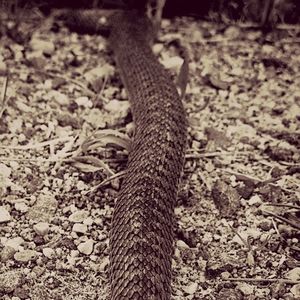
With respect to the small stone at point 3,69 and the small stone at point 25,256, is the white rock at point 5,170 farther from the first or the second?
the small stone at point 3,69

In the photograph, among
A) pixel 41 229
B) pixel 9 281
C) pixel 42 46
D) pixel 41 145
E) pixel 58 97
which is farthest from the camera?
pixel 42 46

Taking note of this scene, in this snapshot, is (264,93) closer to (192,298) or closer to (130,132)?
(130,132)

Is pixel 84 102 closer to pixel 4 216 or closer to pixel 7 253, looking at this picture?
pixel 4 216

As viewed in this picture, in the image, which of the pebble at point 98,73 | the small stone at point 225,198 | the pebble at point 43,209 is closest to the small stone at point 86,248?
the pebble at point 43,209

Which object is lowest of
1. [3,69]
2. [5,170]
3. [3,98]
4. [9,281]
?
[9,281]

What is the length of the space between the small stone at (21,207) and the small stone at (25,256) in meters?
0.29

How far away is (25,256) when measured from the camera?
264cm

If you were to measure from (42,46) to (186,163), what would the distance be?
5.59 ft

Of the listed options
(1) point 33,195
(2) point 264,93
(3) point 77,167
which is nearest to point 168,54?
(2) point 264,93

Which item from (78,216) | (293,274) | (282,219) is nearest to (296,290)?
(293,274)

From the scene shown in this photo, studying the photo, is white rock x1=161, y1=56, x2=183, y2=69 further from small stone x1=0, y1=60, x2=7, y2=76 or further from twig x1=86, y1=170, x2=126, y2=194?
twig x1=86, y1=170, x2=126, y2=194

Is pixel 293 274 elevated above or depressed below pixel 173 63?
below

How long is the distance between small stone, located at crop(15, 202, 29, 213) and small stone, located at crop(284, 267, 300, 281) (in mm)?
1427

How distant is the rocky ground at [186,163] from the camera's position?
2.65 meters
